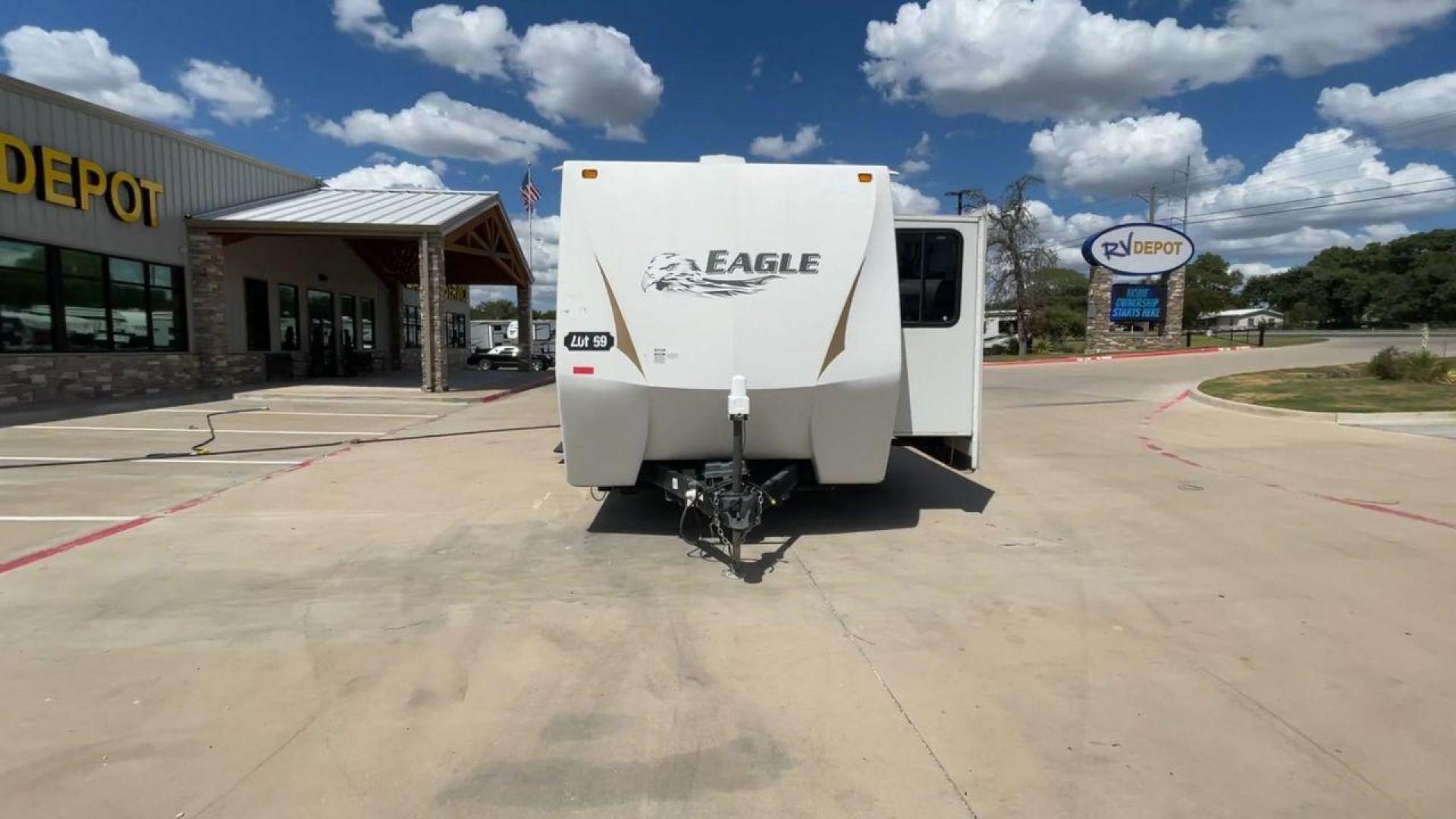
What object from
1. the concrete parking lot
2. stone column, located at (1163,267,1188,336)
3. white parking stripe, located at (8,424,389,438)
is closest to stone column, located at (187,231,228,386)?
white parking stripe, located at (8,424,389,438)

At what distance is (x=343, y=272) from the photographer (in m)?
26.1

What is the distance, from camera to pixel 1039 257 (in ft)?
138

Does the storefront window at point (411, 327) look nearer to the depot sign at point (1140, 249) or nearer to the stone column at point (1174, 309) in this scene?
the depot sign at point (1140, 249)

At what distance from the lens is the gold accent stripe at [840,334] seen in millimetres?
5641

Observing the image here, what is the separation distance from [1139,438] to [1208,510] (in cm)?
525

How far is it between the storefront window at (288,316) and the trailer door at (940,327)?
21.2 metres

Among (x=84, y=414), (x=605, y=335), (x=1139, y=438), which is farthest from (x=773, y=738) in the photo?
(x=84, y=414)

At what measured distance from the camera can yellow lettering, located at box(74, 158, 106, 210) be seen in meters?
15.6

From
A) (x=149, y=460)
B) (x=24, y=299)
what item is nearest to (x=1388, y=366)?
(x=149, y=460)

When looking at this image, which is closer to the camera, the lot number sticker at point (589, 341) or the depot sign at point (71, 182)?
the lot number sticker at point (589, 341)

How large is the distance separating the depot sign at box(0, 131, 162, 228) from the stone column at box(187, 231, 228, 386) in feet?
4.25

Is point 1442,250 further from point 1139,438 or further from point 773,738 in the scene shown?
point 773,738

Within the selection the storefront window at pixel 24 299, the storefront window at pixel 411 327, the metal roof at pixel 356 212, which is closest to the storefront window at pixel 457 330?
the storefront window at pixel 411 327

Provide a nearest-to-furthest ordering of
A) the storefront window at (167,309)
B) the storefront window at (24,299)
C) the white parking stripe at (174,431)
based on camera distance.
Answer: the white parking stripe at (174,431) → the storefront window at (24,299) → the storefront window at (167,309)
